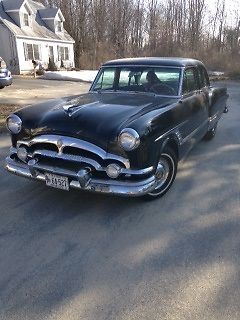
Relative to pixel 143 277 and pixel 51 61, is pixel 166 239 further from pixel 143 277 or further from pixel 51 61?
pixel 51 61

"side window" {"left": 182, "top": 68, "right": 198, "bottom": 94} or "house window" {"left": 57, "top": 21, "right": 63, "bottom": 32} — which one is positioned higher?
"house window" {"left": 57, "top": 21, "right": 63, "bottom": 32}

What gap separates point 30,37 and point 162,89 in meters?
25.3

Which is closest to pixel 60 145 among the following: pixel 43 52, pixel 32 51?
pixel 32 51

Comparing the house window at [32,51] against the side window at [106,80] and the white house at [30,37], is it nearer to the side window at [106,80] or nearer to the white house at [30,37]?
the white house at [30,37]

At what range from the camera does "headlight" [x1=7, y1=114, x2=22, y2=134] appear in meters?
4.05

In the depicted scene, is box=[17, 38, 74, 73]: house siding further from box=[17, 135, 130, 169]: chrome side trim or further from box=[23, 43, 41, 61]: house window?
box=[17, 135, 130, 169]: chrome side trim

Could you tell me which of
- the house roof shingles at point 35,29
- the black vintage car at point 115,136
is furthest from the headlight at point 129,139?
the house roof shingles at point 35,29

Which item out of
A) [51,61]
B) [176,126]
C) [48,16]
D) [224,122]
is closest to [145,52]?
[48,16]

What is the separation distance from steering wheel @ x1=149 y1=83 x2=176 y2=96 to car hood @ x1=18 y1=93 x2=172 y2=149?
0.21 m

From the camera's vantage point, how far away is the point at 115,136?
3480 mm

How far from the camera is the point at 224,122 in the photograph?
876 cm

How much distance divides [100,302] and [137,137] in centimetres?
166

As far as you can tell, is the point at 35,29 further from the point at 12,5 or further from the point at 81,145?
the point at 81,145

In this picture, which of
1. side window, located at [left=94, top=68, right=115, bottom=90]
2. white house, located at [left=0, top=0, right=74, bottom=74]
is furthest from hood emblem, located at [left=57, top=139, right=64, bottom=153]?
white house, located at [left=0, top=0, right=74, bottom=74]
